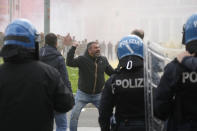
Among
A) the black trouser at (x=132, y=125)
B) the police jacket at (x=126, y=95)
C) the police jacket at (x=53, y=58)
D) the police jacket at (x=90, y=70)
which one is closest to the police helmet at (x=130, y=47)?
the police jacket at (x=126, y=95)

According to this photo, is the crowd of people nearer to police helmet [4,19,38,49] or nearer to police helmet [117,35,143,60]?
police helmet [4,19,38,49]

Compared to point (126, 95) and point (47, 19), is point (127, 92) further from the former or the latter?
point (47, 19)

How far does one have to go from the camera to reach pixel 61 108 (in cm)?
302

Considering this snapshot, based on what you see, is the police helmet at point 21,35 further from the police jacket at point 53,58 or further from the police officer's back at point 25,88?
the police jacket at point 53,58

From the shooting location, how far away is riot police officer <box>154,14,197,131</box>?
Result: 9.10ft

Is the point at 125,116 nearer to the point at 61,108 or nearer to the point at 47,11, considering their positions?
the point at 61,108

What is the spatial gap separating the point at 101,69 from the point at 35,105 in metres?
3.25

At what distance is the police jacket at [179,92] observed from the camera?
2.77 m

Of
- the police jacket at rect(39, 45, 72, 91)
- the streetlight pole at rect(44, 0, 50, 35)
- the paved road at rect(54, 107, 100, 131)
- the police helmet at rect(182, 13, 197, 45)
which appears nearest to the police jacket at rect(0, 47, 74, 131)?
the police helmet at rect(182, 13, 197, 45)

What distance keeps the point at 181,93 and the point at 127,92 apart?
2.17 feet

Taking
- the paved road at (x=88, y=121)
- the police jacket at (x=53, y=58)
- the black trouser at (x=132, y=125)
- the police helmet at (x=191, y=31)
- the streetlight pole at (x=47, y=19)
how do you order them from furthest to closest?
1. the streetlight pole at (x=47, y=19)
2. the paved road at (x=88, y=121)
3. the police jacket at (x=53, y=58)
4. the black trouser at (x=132, y=125)
5. the police helmet at (x=191, y=31)

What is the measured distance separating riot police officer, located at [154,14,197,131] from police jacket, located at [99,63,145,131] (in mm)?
Answer: 511

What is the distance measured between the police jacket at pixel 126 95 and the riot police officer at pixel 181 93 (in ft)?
1.68

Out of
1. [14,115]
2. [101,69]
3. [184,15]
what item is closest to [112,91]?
[14,115]
